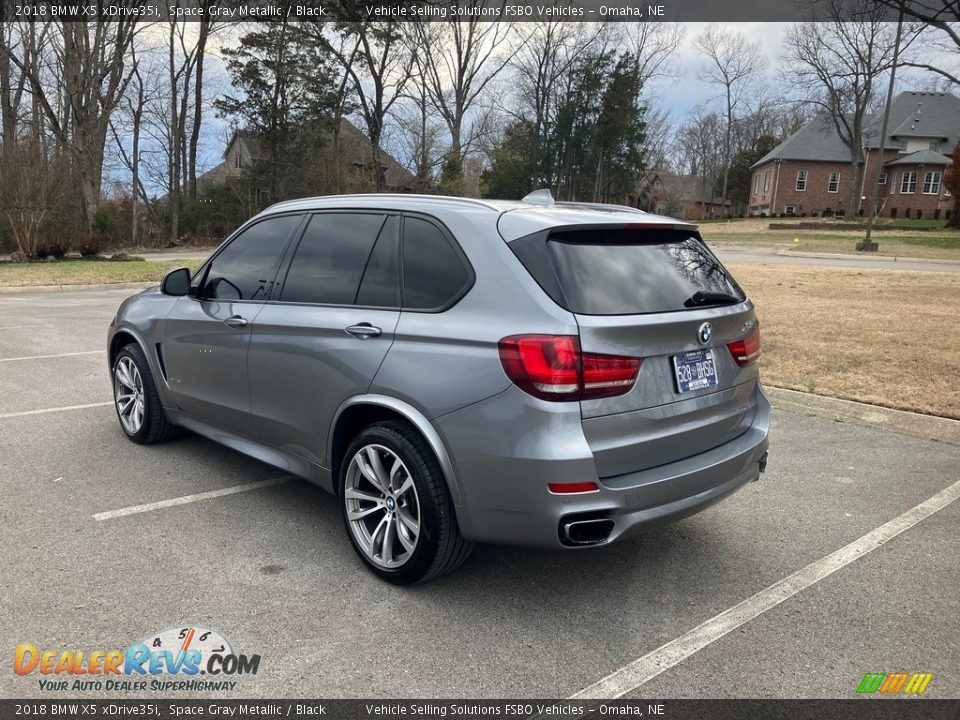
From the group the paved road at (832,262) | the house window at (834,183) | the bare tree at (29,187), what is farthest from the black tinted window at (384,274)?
the house window at (834,183)

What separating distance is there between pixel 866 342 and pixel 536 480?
312 inches

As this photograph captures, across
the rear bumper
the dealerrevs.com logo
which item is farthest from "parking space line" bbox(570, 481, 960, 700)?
the dealerrevs.com logo

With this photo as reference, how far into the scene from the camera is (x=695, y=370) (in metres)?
3.26

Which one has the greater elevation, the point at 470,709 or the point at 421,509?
the point at 421,509

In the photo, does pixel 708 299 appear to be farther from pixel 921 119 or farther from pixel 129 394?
pixel 921 119

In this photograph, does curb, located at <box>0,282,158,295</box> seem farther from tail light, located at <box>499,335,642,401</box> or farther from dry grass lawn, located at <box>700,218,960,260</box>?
dry grass lawn, located at <box>700,218,960,260</box>

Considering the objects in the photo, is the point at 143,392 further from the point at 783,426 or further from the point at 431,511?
the point at 783,426

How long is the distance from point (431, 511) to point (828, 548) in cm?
224

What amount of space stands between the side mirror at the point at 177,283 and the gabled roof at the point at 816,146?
2859 inches

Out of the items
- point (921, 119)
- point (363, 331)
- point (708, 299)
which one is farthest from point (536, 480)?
point (921, 119)

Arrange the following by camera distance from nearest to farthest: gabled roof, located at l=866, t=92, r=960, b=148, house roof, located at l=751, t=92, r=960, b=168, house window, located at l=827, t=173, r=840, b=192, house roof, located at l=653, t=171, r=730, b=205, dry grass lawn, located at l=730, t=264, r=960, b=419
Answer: dry grass lawn, located at l=730, t=264, r=960, b=419 < gabled roof, located at l=866, t=92, r=960, b=148 < house roof, located at l=751, t=92, r=960, b=168 < house window, located at l=827, t=173, r=840, b=192 < house roof, located at l=653, t=171, r=730, b=205

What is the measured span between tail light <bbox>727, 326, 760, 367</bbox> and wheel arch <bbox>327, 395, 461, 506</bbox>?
4.97 ft

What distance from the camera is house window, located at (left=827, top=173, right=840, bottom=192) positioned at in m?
68.0

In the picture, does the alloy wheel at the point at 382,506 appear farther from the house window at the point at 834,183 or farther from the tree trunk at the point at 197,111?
the house window at the point at 834,183
